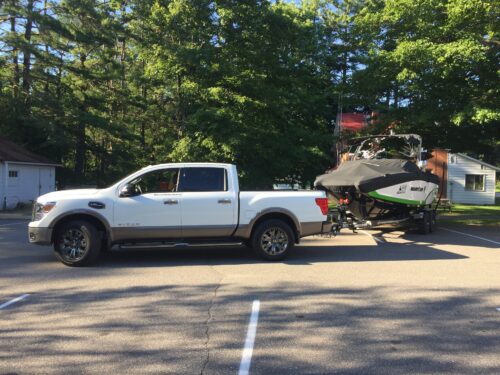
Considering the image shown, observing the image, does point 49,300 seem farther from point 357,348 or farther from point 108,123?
point 108,123

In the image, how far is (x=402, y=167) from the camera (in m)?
13.9

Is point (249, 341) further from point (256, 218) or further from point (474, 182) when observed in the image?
point (474, 182)

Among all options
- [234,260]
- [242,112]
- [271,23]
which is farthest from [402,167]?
[271,23]

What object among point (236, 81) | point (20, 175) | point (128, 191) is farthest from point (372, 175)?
point (20, 175)

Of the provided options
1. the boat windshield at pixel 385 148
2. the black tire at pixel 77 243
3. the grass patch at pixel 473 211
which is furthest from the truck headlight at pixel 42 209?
the grass patch at pixel 473 211

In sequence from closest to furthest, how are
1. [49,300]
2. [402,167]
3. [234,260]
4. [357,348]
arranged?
[357,348] < [49,300] < [234,260] < [402,167]

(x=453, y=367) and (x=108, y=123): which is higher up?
(x=108, y=123)

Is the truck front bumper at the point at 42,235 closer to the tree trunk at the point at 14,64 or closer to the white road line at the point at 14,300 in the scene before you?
the white road line at the point at 14,300

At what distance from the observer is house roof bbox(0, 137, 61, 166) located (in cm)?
2522

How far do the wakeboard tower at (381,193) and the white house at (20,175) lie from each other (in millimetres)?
17802

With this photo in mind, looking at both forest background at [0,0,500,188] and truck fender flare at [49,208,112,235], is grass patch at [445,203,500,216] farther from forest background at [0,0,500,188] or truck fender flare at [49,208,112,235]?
truck fender flare at [49,208,112,235]

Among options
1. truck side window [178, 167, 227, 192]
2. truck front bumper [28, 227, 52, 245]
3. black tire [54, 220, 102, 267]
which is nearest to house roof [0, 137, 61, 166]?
truck front bumper [28, 227, 52, 245]

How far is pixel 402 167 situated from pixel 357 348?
9880 mm

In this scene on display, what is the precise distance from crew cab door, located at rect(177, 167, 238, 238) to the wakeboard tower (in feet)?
12.6
